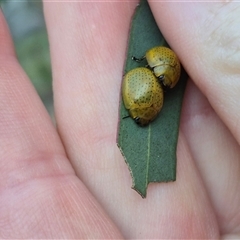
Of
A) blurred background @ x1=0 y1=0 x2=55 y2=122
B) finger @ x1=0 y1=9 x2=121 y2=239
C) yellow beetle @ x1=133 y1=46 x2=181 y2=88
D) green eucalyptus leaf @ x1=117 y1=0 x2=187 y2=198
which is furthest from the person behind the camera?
blurred background @ x1=0 y1=0 x2=55 y2=122

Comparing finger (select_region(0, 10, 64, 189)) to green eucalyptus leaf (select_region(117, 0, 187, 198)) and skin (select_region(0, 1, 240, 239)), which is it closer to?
skin (select_region(0, 1, 240, 239))

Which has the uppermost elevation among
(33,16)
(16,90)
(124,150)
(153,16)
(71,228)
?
(153,16)

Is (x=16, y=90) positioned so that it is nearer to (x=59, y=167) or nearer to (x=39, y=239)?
(x=59, y=167)

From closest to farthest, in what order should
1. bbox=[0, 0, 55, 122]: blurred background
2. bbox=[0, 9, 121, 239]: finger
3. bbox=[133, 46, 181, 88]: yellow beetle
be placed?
1. bbox=[0, 9, 121, 239]: finger
2. bbox=[133, 46, 181, 88]: yellow beetle
3. bbox=[0, 0, 55, 122]: blurred background

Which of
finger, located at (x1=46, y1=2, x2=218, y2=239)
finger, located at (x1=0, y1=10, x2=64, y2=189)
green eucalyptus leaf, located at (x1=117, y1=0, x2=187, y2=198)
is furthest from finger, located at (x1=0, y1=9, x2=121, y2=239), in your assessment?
green eucalyptus leaf, located at (x1=117, y1=0, x2=187, y2=198)

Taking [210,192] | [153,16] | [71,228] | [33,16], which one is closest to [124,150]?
[71,228]

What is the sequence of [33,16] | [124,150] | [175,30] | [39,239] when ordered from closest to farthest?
[39,239] < [124,150] < [175,30] < [33,16]

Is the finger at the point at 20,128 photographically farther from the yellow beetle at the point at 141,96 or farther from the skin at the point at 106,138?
the yellow beetle at the point at 141,96

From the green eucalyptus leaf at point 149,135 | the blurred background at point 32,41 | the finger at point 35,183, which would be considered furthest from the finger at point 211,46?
the blurred background at point 32,41
